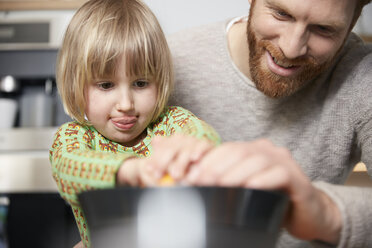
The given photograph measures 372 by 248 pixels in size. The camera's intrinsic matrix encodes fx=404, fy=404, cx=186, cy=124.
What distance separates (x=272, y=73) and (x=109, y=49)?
1.24 feet

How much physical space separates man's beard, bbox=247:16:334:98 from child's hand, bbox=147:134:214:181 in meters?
0.51

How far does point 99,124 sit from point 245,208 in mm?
461

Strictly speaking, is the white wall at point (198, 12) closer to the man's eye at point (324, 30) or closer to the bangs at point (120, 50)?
the man's eye at point (324, 30)

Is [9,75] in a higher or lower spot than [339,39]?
lower

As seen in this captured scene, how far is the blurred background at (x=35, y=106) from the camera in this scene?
1.86 meters

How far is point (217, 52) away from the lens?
1087 millimetres

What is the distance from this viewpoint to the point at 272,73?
2.94 ft

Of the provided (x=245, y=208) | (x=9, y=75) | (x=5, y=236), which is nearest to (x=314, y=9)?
(x=245, y=208)

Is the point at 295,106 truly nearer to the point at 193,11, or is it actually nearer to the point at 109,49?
the point at 109,49

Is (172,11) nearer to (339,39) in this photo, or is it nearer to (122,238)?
(339,39)

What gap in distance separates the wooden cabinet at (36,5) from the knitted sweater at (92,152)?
1358 mm

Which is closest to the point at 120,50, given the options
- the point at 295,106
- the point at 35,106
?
the point at 295,106

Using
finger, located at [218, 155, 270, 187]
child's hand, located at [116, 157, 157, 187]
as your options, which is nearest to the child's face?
child's hand, located at [116, 157, 157, 187]

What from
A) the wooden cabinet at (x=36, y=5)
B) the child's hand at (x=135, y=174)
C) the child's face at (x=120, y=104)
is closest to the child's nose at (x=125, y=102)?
the child's face at (x=120, y=104)
